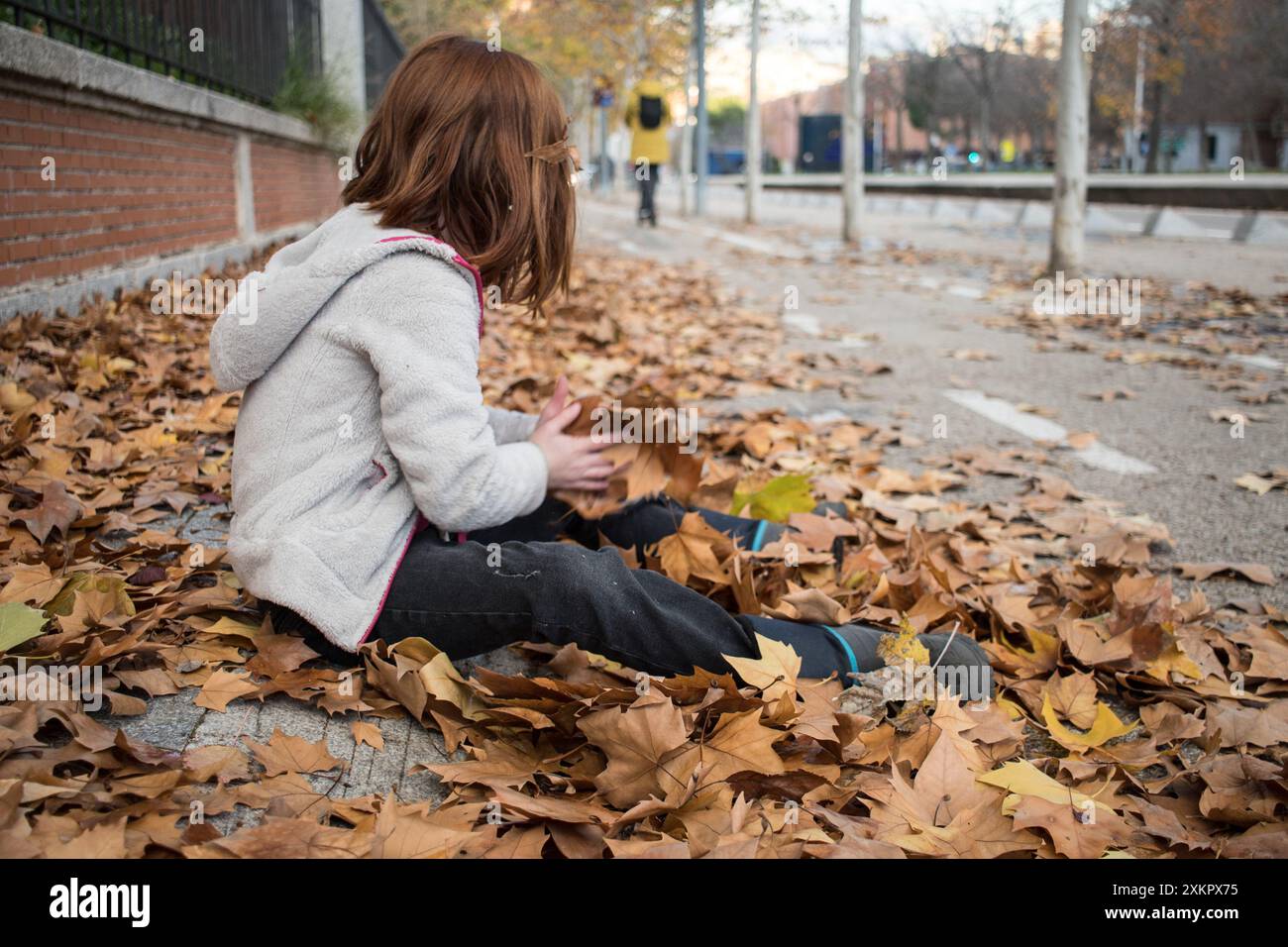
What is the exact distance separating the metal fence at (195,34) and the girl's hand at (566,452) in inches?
116

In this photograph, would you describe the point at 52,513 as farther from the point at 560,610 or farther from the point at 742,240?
the point at 742,240

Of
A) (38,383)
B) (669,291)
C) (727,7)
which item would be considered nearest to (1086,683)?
(38,383)

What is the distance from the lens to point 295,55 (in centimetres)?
975

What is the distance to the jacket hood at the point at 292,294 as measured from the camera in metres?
1.82

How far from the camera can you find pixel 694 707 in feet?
6.03

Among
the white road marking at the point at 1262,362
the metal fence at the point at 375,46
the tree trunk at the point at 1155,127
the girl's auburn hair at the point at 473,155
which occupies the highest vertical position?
the tree trunk at the point at 1155,127

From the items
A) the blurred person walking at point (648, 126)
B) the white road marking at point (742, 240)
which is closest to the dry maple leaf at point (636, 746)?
the white road marking at point (742, 240)

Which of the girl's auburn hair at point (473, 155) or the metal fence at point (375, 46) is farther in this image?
the metal fence at point (375, 46)

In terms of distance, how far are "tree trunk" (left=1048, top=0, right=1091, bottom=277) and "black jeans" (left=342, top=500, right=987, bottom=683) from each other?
8060 millimetres

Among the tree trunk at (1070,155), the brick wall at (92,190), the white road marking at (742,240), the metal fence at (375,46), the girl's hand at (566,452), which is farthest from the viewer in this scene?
the metal fence at (375,46)

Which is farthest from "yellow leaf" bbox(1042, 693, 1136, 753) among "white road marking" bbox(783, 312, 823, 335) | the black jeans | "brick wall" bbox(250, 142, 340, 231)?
"brick wall" bbox(250, 142, 340, 231)

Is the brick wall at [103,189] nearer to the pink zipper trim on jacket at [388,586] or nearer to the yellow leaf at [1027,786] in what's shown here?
the pink zipper trim on jacket at [388,586]

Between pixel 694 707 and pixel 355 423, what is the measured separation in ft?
2.36

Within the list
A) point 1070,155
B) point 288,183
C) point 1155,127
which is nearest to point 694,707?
point 288,183
